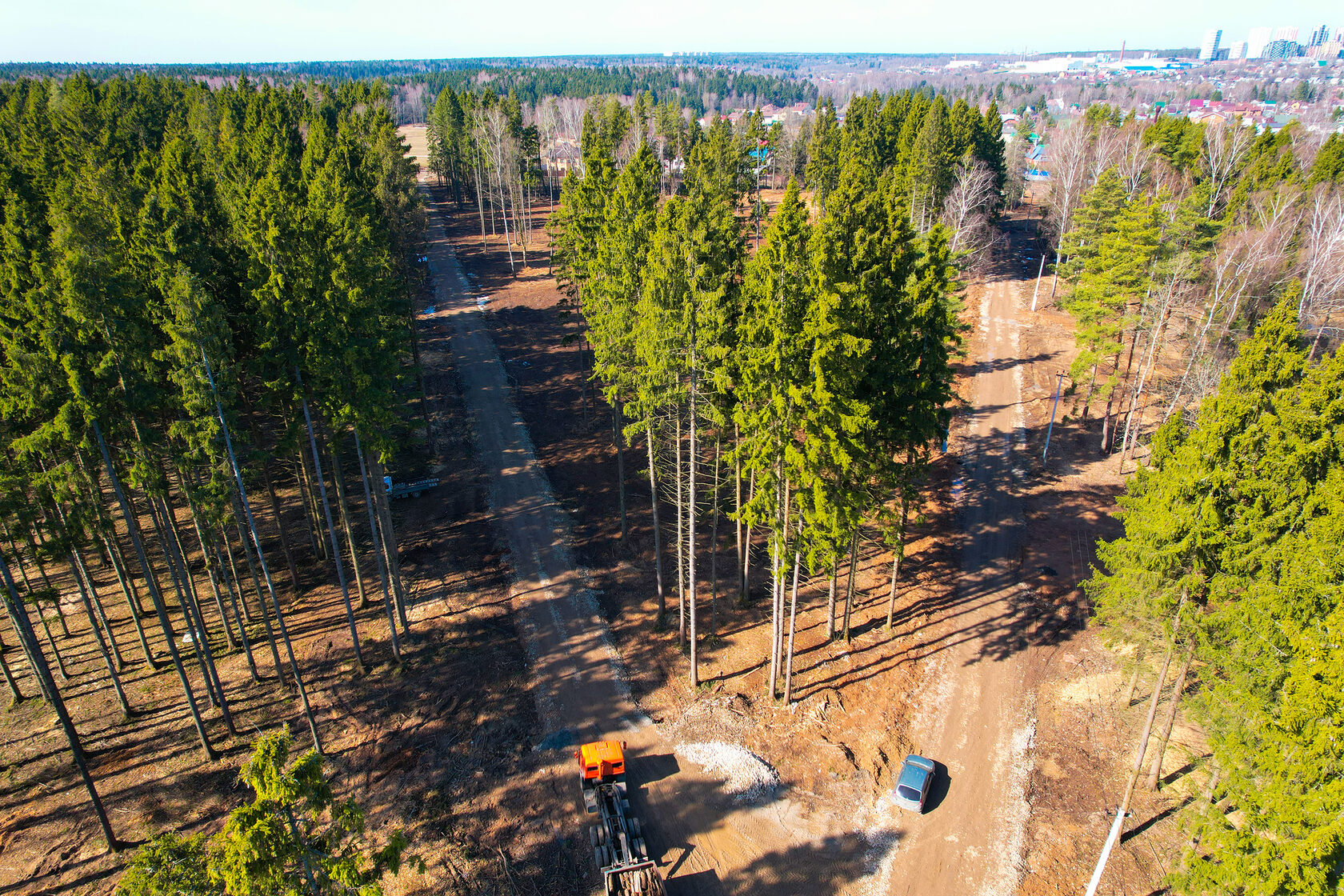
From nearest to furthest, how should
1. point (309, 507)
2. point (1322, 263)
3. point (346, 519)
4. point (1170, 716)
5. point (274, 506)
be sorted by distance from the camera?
point (1170, 716), point (346, 519), point (274, 506), point (309, 507), point (1322, 263)

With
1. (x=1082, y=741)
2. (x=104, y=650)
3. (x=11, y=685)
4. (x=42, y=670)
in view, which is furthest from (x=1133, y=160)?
(x=11, y=685)

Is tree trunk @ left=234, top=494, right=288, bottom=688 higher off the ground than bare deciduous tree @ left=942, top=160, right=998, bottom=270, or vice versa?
bare deciduous tree @ left=942, top=160, right=998, bottom=270

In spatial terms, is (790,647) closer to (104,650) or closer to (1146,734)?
(1146,734)

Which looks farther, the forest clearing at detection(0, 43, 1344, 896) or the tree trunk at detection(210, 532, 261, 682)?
the tree trunk at detection(210, 532, 261, 682)

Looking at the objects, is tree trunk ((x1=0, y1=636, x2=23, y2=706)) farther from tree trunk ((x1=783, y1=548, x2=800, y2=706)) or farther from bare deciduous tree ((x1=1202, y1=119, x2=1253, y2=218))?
bare deciduous tree ((x1=1202, y1=119, x2=1253, y2=218))

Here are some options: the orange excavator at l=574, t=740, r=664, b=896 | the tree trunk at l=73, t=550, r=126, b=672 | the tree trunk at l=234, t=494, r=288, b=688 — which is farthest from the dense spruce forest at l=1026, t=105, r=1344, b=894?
the tree trunk at l=73, t=550, r=126, b=672

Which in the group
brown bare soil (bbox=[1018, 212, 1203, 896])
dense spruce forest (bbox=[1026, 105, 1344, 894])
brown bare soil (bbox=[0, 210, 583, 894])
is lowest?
brown bare soil (bbox=[1018, 212, 1203, 896])
